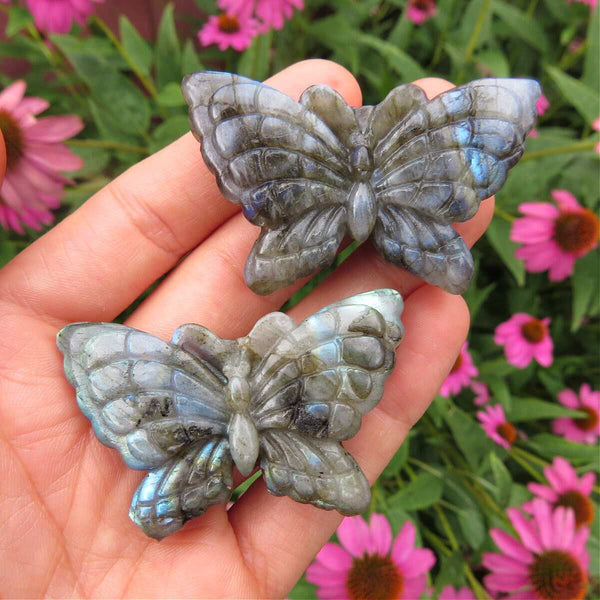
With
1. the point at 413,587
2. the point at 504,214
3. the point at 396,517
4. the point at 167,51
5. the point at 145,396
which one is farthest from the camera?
the point at 167,51

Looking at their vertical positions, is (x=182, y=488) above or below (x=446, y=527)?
above

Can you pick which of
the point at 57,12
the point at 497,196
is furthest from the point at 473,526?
the point at 57,12

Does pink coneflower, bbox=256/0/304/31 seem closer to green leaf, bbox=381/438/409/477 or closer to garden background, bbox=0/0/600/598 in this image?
garden background, bbox=0/0/600/598

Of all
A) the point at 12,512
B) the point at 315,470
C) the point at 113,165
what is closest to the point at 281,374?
the point at 315,470

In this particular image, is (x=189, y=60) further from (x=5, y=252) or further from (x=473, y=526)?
(x=473, y=526)

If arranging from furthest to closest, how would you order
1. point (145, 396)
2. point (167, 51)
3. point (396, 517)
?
point (167, 51), point (396, 517), point (145, 396)

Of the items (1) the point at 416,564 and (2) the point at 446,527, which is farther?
(2) the point at 446,527

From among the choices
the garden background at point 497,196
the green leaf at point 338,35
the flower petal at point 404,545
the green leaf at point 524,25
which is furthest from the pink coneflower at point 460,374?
the green leaf at point 524,25
